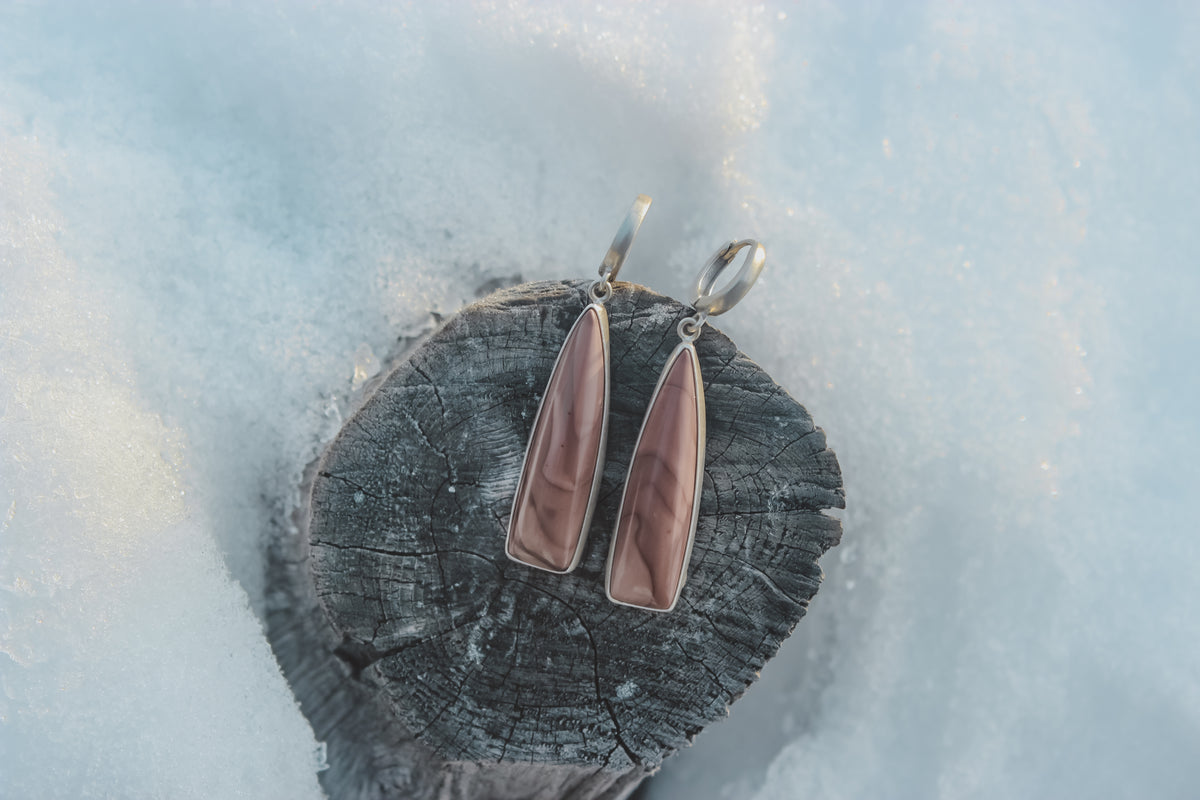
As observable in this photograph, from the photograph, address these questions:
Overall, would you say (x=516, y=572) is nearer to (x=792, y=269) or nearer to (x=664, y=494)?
(x=664, y=494)

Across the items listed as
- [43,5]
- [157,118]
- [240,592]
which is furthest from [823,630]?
[43,5]

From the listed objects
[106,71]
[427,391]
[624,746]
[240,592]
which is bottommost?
[240,592]

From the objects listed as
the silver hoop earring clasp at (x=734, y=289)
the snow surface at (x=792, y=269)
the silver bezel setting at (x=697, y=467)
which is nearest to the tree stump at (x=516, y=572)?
the silver bezel setting at (x=697, y=467)

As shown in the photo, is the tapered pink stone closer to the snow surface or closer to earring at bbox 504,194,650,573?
earring at bbox 504,194,650,573

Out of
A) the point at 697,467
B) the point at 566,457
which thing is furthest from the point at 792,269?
the point at 566,457

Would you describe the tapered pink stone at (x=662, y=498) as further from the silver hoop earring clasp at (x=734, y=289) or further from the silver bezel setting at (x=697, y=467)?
the silver hoop earring clasp at (x=734, y=289)

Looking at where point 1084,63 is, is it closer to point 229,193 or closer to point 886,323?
point 886,323
